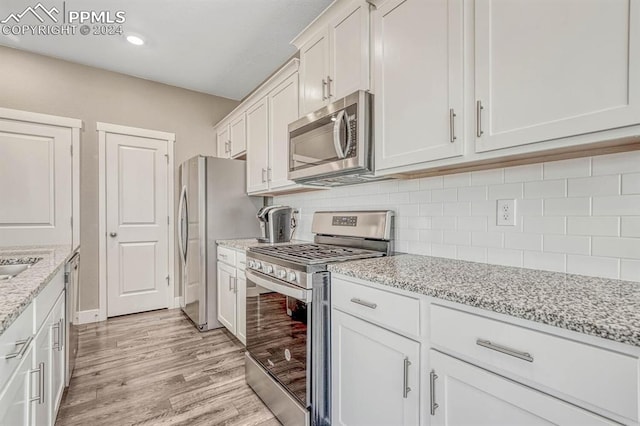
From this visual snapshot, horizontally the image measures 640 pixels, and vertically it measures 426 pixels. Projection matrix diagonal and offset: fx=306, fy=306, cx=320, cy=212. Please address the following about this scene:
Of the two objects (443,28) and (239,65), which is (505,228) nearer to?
(443,28)

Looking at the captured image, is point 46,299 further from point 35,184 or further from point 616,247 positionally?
point 35,184

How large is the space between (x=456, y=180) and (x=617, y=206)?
2.09 feet

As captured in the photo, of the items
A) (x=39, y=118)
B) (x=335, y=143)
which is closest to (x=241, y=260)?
(x=335, y=143)

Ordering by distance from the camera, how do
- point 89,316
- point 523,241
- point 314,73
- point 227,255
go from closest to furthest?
point 523,241, point 314,73, point 227,255, point 89,316

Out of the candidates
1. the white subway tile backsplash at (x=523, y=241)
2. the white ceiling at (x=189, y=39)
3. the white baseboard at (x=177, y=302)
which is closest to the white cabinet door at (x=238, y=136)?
the white ceiling at (x=189, y=39)

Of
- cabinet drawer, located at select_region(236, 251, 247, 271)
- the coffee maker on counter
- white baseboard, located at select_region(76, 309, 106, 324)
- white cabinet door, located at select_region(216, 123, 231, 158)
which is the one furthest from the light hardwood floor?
white cabinet door, located at select_region(216, 123, 231, 158)

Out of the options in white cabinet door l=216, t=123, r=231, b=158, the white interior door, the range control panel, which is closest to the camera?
the range control panel

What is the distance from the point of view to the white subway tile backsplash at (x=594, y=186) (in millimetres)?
1120

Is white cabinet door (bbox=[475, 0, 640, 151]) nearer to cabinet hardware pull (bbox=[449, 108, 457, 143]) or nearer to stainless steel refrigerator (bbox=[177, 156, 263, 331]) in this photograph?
cabinet hardware pull (bbox=[449, 108, 457, 143])

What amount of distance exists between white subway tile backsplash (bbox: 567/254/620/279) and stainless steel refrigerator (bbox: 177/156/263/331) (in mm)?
2671

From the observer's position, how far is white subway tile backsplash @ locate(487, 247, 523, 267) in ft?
4.49

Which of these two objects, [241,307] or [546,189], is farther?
[241,307]

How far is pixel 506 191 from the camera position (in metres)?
1.41

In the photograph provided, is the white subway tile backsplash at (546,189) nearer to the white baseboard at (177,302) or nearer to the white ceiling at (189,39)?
the white ceiling at (189,39)
